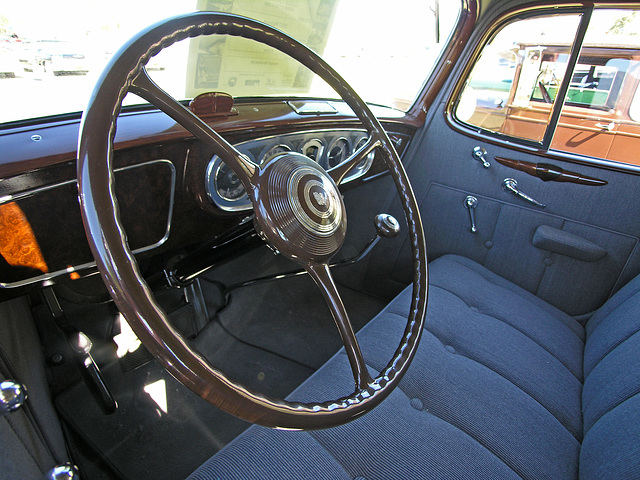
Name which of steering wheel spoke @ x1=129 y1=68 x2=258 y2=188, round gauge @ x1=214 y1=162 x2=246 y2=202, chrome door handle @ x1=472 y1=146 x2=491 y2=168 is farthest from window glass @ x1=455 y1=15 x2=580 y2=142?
steering wheel spoke @ x1=129 y1=68 x2=258 y2=188

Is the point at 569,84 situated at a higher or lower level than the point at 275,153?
higher

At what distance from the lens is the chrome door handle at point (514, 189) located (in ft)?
5.54

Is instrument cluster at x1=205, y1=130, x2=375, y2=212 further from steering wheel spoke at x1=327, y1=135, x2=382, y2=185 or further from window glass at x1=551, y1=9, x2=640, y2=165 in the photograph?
window glass at x1=551, y1=9, x2=640, y2=165

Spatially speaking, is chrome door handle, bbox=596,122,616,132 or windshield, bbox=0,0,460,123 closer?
windshield, bbox=0,0,460,123

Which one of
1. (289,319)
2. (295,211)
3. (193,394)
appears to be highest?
(295,211)

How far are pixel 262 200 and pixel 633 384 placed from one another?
0.89m

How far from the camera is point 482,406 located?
3.29 feet

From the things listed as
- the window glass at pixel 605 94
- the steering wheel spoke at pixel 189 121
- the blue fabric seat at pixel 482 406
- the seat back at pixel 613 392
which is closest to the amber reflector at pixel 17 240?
the steering wheel spoke at pixel 189 121

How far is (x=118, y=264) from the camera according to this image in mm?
529

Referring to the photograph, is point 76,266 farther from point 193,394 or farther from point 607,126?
point 607,126

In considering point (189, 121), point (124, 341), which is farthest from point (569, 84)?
point (124, 341)

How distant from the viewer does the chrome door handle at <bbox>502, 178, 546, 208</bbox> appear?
169 cm

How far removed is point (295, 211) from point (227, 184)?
0.45m

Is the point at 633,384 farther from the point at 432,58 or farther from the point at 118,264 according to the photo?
the point at 432,58
